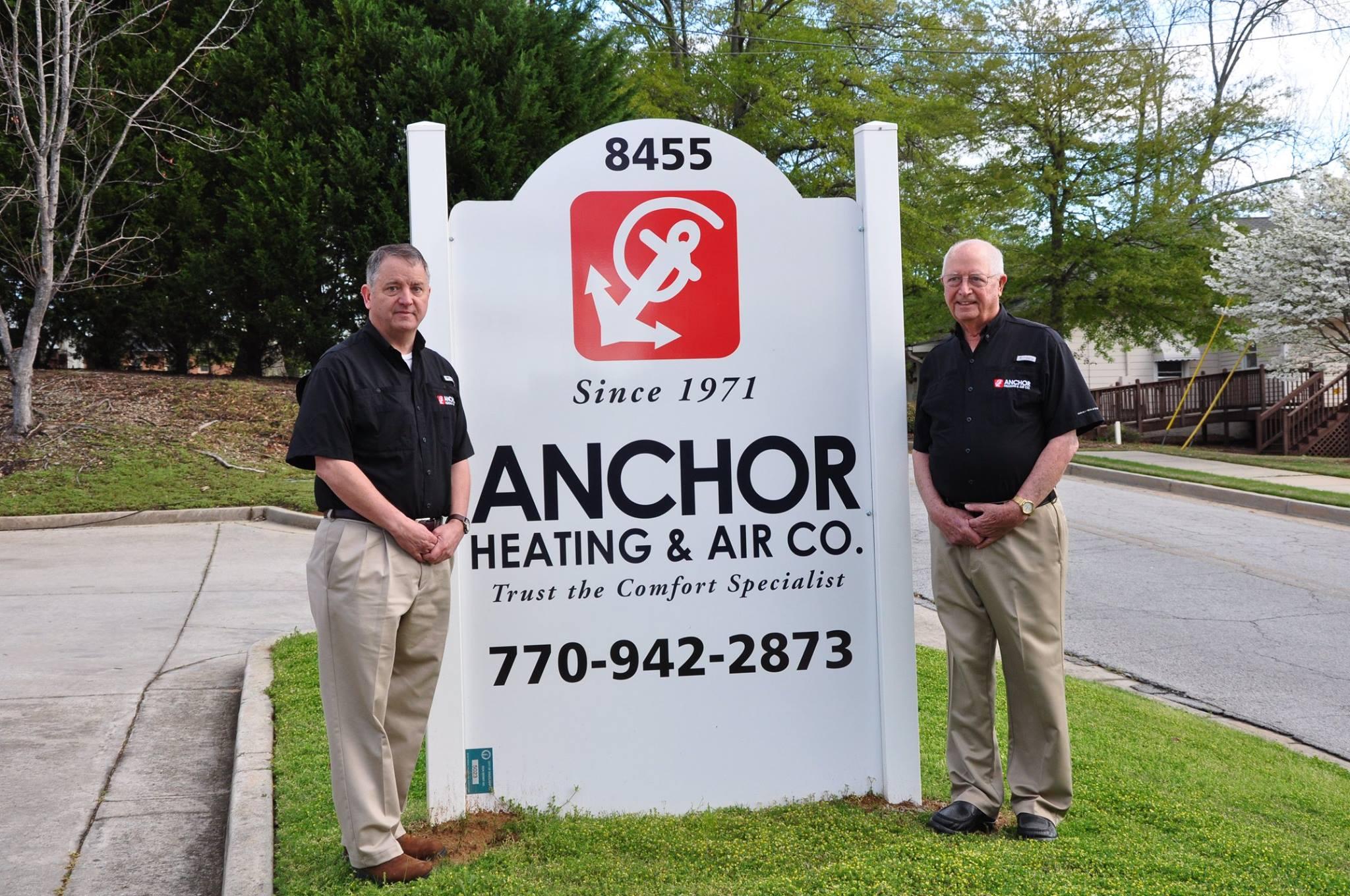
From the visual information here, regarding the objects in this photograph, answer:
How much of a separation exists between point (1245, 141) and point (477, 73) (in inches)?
828

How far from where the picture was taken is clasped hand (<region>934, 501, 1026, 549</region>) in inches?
148

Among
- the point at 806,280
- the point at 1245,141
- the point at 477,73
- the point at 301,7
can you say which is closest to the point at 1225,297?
the point at 1245,141

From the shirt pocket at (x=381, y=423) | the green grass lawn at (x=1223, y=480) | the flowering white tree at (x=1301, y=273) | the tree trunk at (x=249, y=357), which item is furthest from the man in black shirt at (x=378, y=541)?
the flowering white tree at (x=1301, y=273)

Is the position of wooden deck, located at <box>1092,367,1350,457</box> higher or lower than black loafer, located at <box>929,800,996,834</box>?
higher

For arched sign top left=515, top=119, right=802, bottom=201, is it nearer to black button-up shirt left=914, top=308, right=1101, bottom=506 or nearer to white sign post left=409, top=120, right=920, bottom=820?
white sign post left=409, top=120, right=920, bottom=820

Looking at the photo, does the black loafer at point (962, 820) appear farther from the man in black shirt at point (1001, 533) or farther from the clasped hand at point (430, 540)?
the clasped hand at point (430, 540)

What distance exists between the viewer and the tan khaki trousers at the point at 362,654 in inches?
136

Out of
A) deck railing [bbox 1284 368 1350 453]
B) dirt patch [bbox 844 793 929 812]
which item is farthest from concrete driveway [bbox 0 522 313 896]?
deck railing [bbox 1284 368 1350 453]

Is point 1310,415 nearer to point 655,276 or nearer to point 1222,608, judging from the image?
point 1222,608

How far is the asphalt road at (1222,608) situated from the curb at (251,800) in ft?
16.0

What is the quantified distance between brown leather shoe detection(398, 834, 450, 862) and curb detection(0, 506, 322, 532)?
358 inches

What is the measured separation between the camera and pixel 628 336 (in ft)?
13.9

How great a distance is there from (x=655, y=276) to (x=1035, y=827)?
2.27m

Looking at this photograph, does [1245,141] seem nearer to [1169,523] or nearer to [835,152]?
[835,152]
